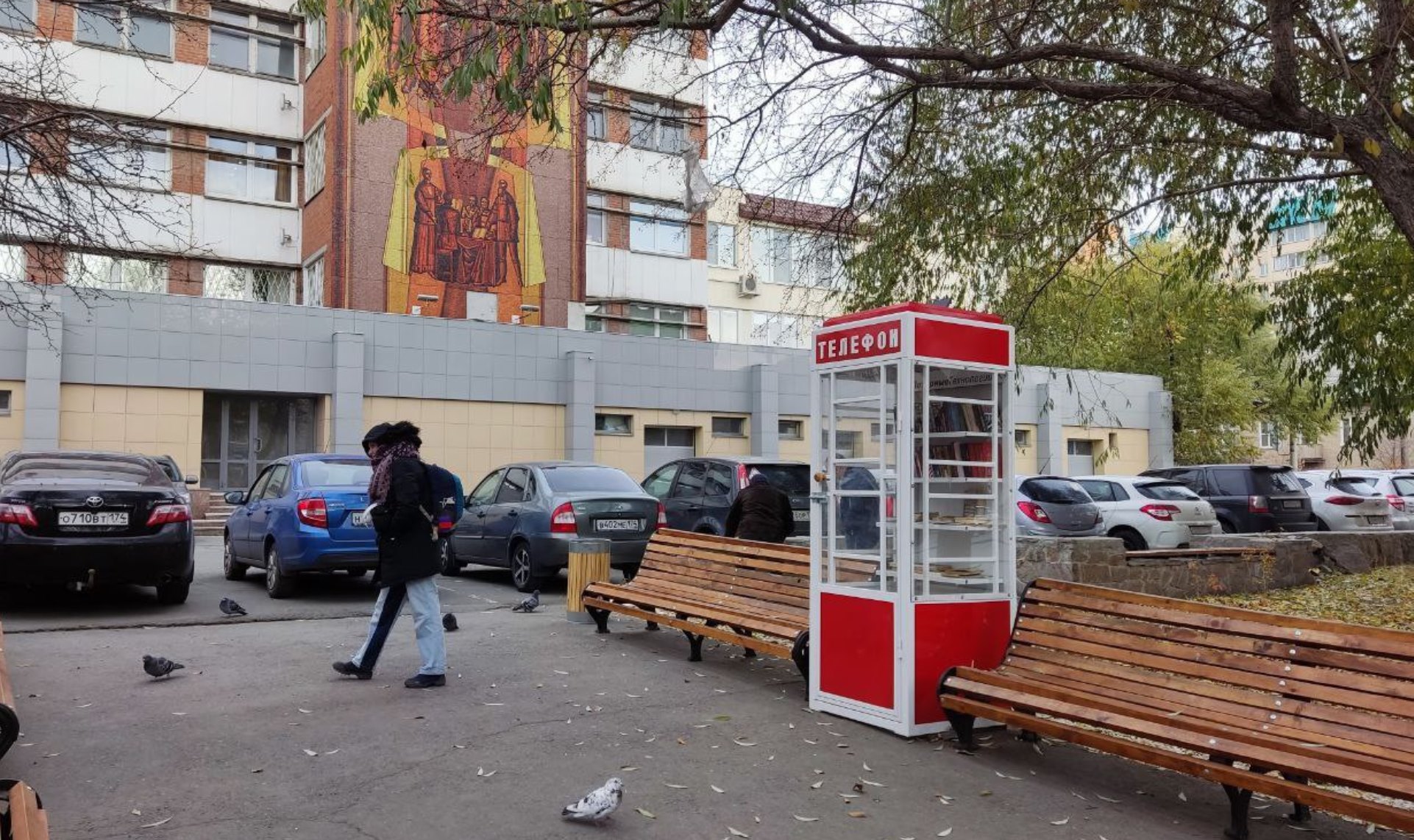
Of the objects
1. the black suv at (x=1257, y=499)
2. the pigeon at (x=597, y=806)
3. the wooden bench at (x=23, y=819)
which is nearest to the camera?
the wooden bench at (x=23, y=819)

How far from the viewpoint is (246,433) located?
2411 centimetres

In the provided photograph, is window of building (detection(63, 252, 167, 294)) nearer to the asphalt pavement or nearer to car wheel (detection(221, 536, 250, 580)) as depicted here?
car wheel (detection(221, 536, 250, 580))

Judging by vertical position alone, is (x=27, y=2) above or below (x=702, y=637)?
above

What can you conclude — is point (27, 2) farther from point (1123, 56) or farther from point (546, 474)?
point (1123, 56)

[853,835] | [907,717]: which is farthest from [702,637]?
[853,835]

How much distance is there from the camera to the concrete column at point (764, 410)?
3000 centimetres

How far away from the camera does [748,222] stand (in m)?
11.6

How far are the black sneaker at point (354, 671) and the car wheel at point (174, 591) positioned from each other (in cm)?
442

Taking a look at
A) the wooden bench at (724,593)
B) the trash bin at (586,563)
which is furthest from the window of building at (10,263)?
the wooden bench at (724,593)

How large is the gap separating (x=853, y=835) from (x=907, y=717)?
149cm

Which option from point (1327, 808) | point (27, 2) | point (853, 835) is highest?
point (27, 2)

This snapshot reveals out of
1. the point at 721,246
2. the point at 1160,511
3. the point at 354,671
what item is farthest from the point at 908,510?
the point at 721,246

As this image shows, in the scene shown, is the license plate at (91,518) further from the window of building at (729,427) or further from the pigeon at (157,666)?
the window of building at (729,427)

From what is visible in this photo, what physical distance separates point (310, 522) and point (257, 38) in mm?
21175
